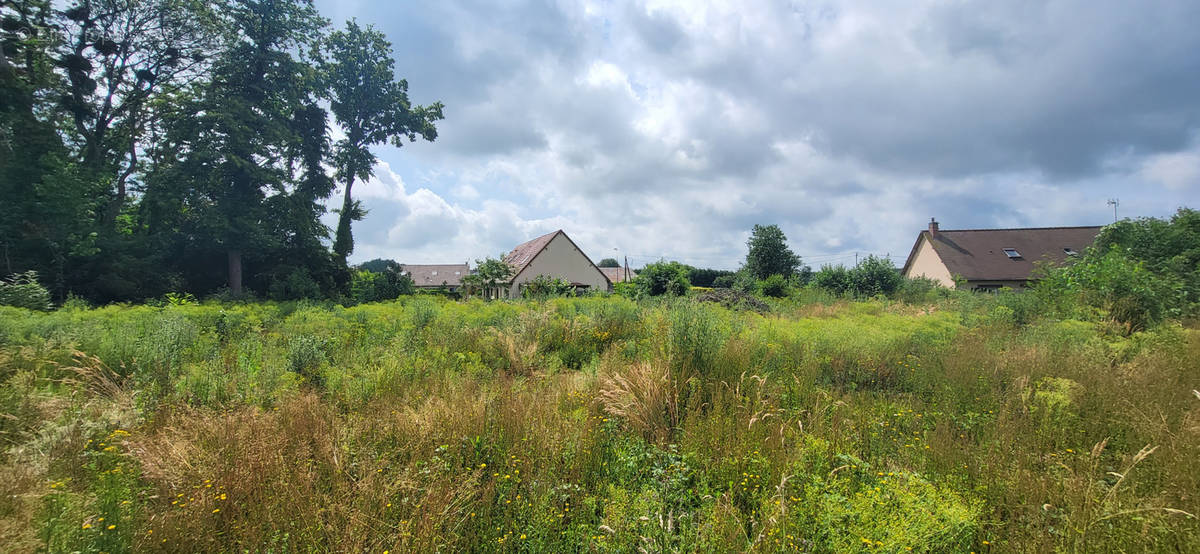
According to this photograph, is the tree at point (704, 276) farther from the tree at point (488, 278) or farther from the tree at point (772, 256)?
the tree at point (488, 278)

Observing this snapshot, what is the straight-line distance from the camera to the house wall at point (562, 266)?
31.8 m

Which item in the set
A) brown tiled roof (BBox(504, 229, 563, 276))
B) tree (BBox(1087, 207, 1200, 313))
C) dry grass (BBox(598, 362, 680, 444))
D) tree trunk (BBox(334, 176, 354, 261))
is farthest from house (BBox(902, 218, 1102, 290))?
tree trunk (BBox(334, 176, 354, 261))

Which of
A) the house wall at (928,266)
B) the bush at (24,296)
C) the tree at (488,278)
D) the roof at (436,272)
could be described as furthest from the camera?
the roof at (436,272)

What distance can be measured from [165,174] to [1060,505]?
28.9 meters

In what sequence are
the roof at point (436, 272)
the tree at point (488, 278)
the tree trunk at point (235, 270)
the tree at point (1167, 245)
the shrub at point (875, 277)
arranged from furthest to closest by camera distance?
the roof at point (436, 272) → the tree at point (488, 278) → the shrub at point (875, 277) → the tree trunk at point (235, 270) → the tree at point (1167, 245)

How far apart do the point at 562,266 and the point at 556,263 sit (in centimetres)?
62

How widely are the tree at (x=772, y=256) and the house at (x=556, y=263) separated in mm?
11117

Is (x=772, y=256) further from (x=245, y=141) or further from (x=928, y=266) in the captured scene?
(x=245, y=141)

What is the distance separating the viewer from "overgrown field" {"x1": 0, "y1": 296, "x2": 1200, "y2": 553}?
245cm

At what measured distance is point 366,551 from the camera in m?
2.31

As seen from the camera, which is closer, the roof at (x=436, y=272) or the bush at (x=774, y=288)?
the bush at (x=774, y=288)

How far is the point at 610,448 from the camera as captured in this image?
374 cm

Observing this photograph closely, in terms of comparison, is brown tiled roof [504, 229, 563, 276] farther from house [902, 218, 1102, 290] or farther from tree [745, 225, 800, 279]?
house [902, 218, 1102, 290]

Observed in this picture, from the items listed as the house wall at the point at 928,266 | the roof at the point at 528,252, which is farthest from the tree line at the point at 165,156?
the house wall at the point at 928,266
